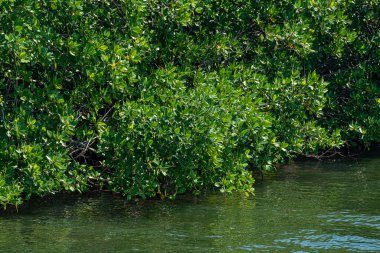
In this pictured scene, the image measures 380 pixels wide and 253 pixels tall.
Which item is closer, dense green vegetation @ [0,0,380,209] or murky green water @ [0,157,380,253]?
murky green water @ [0,157,380,253]

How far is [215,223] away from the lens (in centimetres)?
1040

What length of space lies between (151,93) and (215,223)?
2.14 metres

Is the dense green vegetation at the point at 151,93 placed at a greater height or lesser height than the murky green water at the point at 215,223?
greater

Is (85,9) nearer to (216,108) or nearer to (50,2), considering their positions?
(50,2)

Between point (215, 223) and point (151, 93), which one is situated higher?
point (151, 93)

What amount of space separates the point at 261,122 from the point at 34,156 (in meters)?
3.29

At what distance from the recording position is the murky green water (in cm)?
935

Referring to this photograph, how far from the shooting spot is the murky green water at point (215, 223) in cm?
935

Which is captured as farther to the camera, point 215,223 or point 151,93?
point 151,93

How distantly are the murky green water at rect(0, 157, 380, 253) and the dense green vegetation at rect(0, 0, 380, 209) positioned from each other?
0.32 m

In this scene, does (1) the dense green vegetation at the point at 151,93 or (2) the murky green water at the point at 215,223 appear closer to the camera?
(2) the murky green water at the point at 215,223

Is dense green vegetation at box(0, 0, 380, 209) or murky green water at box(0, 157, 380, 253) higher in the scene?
dense green vegetation at box(0, 0, 380, 209)

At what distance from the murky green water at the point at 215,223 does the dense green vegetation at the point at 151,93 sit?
1.06 ft

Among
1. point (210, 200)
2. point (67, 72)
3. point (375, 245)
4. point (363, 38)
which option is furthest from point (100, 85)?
point (363, 38)
